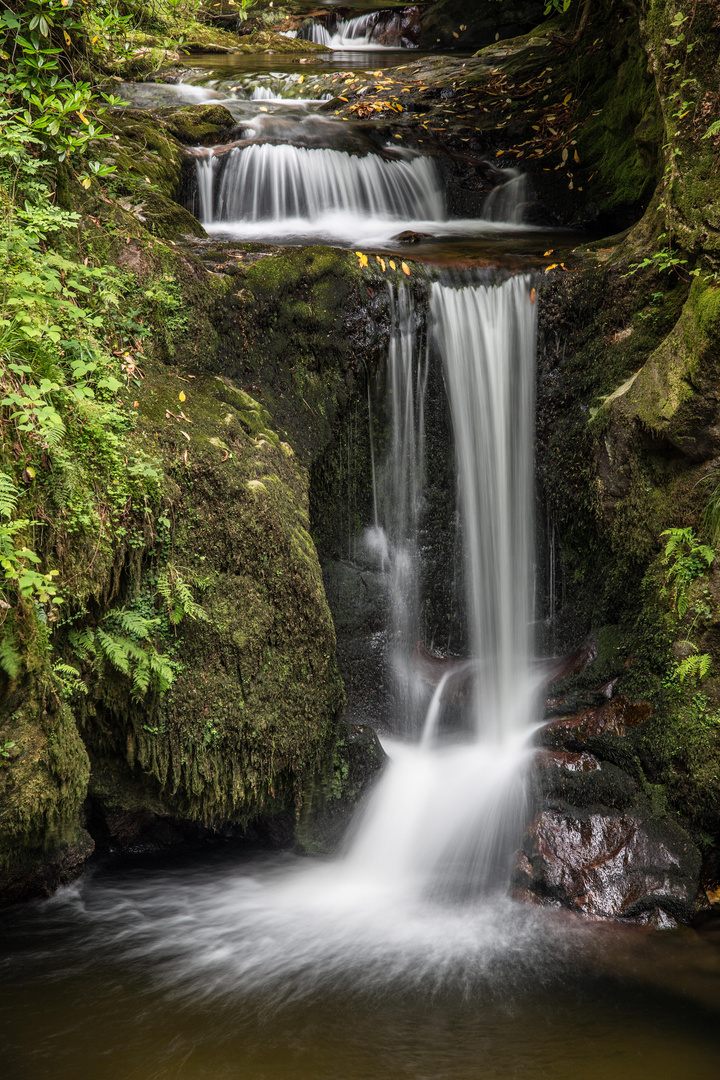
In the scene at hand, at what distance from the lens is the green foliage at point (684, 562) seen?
4852 millimetres

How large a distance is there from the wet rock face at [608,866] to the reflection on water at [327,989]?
16 cm

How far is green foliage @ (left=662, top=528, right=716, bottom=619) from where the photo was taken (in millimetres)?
4852

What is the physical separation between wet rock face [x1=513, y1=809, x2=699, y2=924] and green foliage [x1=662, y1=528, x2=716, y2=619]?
56.9 inches

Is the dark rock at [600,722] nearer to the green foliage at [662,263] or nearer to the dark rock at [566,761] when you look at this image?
the dark rock at [566,761]

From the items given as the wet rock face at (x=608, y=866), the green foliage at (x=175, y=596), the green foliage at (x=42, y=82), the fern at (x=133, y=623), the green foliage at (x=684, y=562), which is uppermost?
the green foliage at (x=42, y=82)

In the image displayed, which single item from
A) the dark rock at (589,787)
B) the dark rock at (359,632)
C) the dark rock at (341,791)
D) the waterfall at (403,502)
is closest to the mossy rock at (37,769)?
the dark rock at (341,791)

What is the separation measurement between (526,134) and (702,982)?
907 cm

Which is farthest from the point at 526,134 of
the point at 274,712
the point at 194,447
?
the point at 274,712

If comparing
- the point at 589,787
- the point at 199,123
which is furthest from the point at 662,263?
the point at 199,123

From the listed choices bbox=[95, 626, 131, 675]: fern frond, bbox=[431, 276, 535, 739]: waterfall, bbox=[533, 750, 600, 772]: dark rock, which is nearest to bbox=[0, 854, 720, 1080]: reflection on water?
bbox=[533, 750, 600, 772]: dark rock

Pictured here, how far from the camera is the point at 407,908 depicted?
4645 millimetres

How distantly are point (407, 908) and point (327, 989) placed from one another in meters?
0.89

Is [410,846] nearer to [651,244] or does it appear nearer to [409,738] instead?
[409,738]

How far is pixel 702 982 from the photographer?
→ 391cm
